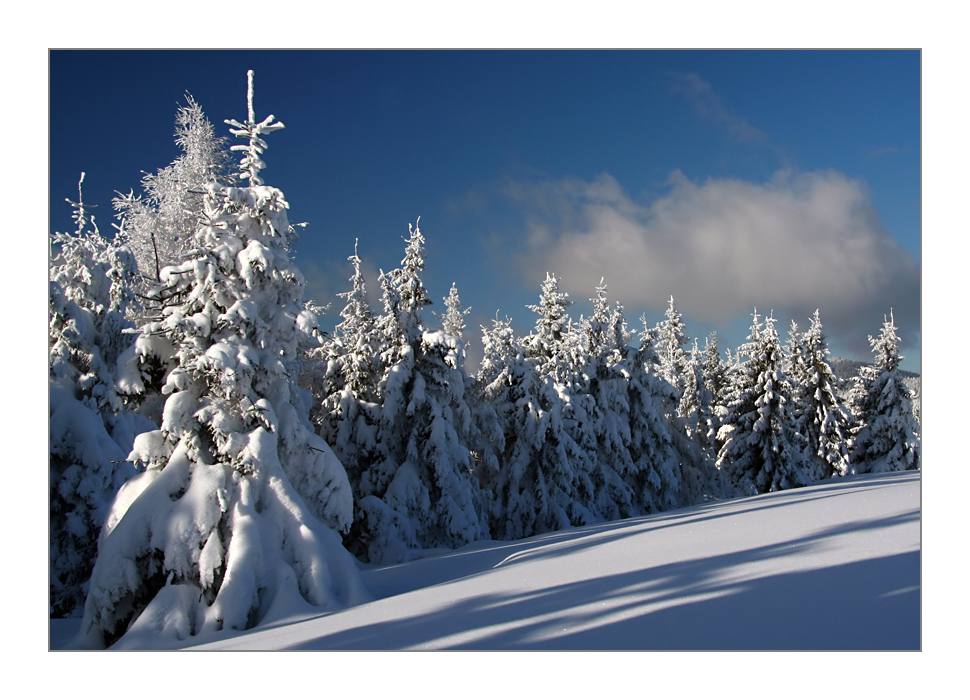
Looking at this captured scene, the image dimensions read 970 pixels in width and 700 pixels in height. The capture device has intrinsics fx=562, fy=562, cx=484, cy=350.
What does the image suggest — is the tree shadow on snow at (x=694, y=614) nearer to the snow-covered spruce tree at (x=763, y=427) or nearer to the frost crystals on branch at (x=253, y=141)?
the frost crystals on branch at (x=253, y=141)

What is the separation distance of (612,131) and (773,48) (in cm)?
340

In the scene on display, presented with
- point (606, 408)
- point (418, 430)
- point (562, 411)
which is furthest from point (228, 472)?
point (606, 408)

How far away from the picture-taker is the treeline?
8.84 metres

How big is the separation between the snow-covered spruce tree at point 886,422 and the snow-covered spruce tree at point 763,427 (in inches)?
201

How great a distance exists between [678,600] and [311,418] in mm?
19737

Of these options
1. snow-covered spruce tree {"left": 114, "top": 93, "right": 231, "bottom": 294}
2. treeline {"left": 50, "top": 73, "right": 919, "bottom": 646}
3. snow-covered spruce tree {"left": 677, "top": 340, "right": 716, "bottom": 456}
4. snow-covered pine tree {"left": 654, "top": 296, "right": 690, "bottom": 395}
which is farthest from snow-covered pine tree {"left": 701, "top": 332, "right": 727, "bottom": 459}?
snow-covered spruce tree {"left": 114, "top": 93, "right": 231, "bottom": 294}

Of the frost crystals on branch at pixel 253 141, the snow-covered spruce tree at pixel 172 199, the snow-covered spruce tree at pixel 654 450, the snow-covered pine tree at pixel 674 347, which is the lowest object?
the snow-covered spruce tree at pixel 654 450

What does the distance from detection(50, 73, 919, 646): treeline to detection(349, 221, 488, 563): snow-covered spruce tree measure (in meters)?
0.08

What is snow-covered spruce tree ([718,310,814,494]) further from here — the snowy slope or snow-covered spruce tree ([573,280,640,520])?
the snowy slope

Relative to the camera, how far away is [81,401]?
13461mm

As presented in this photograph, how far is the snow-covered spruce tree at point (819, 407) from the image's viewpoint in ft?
100

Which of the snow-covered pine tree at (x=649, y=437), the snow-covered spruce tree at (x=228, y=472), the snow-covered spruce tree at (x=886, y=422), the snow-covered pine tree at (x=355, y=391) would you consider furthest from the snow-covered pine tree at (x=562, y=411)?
the snow-covered spruce tree at (x=886, y=422)

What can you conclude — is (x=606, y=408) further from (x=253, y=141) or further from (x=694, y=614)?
(x=694, y=614)
